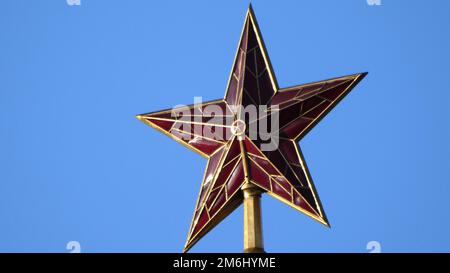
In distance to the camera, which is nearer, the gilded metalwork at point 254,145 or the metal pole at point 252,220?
the metal pole at point 252,220

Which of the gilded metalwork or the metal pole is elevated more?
the gilded metalwork

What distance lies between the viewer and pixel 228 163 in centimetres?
2159

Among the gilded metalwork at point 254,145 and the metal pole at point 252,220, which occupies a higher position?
the gilded metalwork at point 254,145

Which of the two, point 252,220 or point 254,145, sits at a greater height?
point 254,145

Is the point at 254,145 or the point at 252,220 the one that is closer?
the point at 252,220

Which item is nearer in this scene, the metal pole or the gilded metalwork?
the metal pole

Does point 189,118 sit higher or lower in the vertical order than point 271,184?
higher
